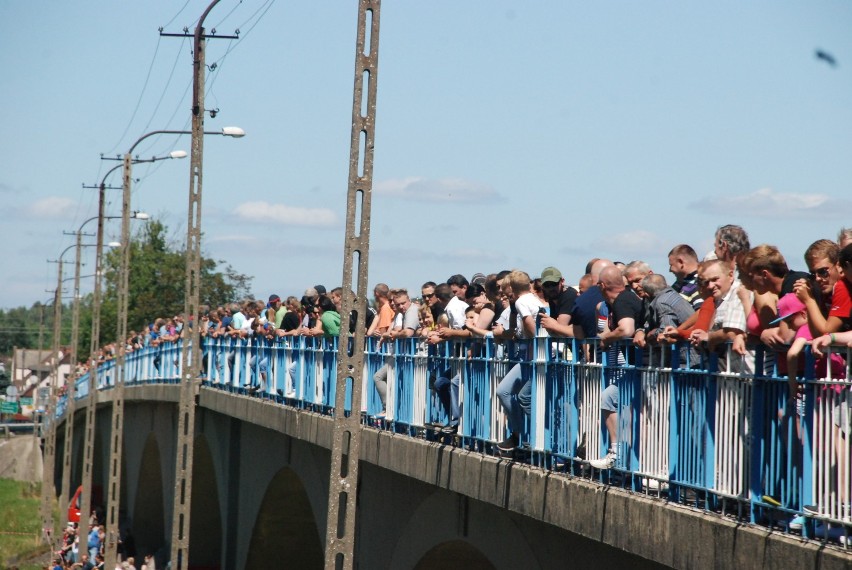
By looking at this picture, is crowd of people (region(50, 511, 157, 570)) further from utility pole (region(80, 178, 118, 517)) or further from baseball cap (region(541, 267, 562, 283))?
baseball cap (region(541, 267, 562, 283))

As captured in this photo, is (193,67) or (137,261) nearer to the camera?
(193,67)

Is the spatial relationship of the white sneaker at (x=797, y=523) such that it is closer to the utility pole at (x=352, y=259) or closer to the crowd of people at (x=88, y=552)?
the utility pole at (x=352, y=259)

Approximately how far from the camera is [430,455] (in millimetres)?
12859

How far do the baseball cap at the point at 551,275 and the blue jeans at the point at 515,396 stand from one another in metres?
0.73

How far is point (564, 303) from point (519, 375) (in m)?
0.74

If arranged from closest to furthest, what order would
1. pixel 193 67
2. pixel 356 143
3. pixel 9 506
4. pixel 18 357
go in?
1. pixel 356 143
2. pixel 193 67
3. pixel 9 506
4. pixel 18 357

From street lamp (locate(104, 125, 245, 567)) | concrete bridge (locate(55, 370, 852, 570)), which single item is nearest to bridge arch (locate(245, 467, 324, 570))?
concrete bridge (locate(55, 370, 852, 570))

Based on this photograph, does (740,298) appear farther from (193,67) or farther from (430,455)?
(193,67)

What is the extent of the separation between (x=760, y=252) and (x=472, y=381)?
5.12m

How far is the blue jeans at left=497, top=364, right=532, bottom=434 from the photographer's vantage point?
10812mm

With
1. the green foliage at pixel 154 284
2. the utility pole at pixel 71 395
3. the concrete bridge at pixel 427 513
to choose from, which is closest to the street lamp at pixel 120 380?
the concrete bridge at pixel 427 513

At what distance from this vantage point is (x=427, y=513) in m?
14.1

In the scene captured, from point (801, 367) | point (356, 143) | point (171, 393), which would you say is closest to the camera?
point (801, 367)

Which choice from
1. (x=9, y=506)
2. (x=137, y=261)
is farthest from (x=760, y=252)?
(x=137, y=261)
